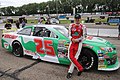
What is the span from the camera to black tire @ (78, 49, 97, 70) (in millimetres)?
4590

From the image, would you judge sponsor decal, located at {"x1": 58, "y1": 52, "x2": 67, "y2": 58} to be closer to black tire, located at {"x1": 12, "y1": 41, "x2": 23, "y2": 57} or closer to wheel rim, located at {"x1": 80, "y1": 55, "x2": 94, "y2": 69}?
wheel rim, located at {"x1": 80, "y1": 55, "x2": 94, "y2": 69}

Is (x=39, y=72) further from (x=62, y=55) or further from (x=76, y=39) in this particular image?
(x=76, y=39)

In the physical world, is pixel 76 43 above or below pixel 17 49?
above

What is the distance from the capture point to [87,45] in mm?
4648

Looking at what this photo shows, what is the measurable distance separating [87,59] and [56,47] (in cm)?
104

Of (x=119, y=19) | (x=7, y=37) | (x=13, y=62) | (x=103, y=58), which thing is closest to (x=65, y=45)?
(x=103, y=58)

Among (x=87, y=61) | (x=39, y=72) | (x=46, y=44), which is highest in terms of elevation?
(x=46, y=44)

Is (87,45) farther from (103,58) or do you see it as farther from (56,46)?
(56,46)

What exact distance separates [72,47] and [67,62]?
757mm

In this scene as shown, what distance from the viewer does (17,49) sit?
6402 millimetres

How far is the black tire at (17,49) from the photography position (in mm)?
6281

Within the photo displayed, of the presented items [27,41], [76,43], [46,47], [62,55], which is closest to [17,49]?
[27,41]

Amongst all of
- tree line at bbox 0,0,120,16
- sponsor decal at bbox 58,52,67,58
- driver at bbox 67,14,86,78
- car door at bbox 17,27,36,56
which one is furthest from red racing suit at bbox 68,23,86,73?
tree line at bbox 0,0,120,16

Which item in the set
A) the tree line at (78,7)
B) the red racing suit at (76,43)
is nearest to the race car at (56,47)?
the red racing suit at (76,43)
